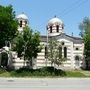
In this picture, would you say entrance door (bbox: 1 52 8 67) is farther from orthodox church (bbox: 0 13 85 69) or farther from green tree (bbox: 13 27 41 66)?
green tree (bbox: 13 27 41 66)

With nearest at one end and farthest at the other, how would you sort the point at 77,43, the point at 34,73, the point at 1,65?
the point at 34,73
the point at 1,65
the point at 77,43

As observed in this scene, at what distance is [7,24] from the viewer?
50406mm

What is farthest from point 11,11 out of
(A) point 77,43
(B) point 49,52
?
(A) point 77,43

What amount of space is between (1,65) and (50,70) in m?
12.5

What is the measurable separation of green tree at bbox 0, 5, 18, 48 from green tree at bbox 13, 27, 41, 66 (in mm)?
3980

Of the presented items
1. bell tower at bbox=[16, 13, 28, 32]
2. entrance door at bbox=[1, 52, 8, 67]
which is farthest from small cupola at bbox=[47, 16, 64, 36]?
entrance door at bbox=[1, 52, 8, 67]

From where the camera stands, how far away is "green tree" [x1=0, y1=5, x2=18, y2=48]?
4996cm

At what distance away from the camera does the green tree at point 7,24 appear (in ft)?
164

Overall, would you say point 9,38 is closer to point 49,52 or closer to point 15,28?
point 15,28

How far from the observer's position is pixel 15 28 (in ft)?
169

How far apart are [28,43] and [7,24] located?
19.3 feet
